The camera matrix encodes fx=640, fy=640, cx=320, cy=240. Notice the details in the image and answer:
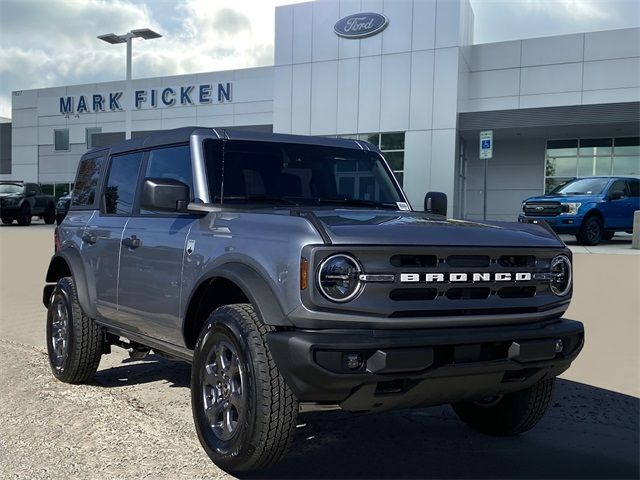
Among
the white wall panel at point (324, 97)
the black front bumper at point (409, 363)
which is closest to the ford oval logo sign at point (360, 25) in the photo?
the white wall panel at point (324, 97)

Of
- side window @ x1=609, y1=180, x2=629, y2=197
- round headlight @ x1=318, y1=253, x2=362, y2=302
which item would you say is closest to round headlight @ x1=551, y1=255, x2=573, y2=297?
round headlight @ x1=318, y1=253, x2=362, y2=302

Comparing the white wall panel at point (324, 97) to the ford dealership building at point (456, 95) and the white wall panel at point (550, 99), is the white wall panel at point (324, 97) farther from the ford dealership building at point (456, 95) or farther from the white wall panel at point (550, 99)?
the white wall panel at point (550, 99)

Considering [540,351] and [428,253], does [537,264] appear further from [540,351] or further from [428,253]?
[428,253]

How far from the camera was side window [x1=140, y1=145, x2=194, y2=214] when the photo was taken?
4148 mm

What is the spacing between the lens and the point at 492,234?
10.8 ft

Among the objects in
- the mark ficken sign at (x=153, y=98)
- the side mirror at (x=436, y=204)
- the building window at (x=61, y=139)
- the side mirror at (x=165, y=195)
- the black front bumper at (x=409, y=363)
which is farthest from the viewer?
the building window at (x=61, y=139)

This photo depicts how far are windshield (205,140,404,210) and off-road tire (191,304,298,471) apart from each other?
3.38 ft

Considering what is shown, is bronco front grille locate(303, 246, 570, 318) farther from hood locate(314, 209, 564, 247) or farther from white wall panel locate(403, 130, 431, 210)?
white wall panel locate(403, 130, 431, 210)

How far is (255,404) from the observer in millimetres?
2963

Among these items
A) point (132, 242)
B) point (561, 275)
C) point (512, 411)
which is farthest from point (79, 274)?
point (561, 275)

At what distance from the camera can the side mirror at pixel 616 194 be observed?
17781 mm

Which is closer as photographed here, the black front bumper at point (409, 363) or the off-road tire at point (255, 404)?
the black front bumper at point (409, 363)

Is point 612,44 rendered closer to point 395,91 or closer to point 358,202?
point 395,91

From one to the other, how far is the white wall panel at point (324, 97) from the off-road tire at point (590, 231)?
1238cm
